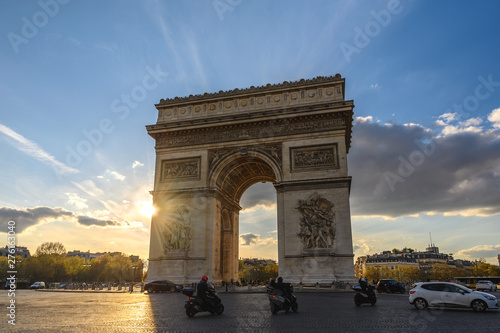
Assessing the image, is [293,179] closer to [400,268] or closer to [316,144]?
[316,144]

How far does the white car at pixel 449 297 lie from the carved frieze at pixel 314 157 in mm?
12865

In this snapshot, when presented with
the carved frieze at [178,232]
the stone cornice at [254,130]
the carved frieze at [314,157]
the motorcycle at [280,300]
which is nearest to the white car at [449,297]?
the motorcycle at [280,300]

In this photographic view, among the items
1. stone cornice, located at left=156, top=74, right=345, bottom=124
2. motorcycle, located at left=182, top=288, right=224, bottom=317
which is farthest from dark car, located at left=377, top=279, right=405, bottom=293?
motorcycle, located at left=182, top=288, right=224, bottom=317

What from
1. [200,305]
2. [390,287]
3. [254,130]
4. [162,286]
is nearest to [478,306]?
[200,305]

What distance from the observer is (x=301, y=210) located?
24609 millimetres

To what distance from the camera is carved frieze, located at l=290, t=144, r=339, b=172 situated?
2523cm

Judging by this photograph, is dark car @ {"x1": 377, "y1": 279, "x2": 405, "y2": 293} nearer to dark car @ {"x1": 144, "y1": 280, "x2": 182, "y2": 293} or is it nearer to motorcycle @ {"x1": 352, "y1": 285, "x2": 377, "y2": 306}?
motorcycle @ {"x1": 352, "y1": 285, "x2": 377, "y2": 306}

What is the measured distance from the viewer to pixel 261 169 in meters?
30.0

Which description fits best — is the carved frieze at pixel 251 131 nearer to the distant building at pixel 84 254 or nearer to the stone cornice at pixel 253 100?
the stone cornice at pixel 253 100

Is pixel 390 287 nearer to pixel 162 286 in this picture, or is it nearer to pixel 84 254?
pixel 162 286

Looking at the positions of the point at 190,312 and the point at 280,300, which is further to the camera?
the point at 280,300

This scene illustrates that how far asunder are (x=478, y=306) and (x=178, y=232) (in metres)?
18.7

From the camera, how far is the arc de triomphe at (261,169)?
78.5ft

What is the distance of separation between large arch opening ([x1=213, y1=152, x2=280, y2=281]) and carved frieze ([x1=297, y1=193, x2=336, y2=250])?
3142 millimetres
